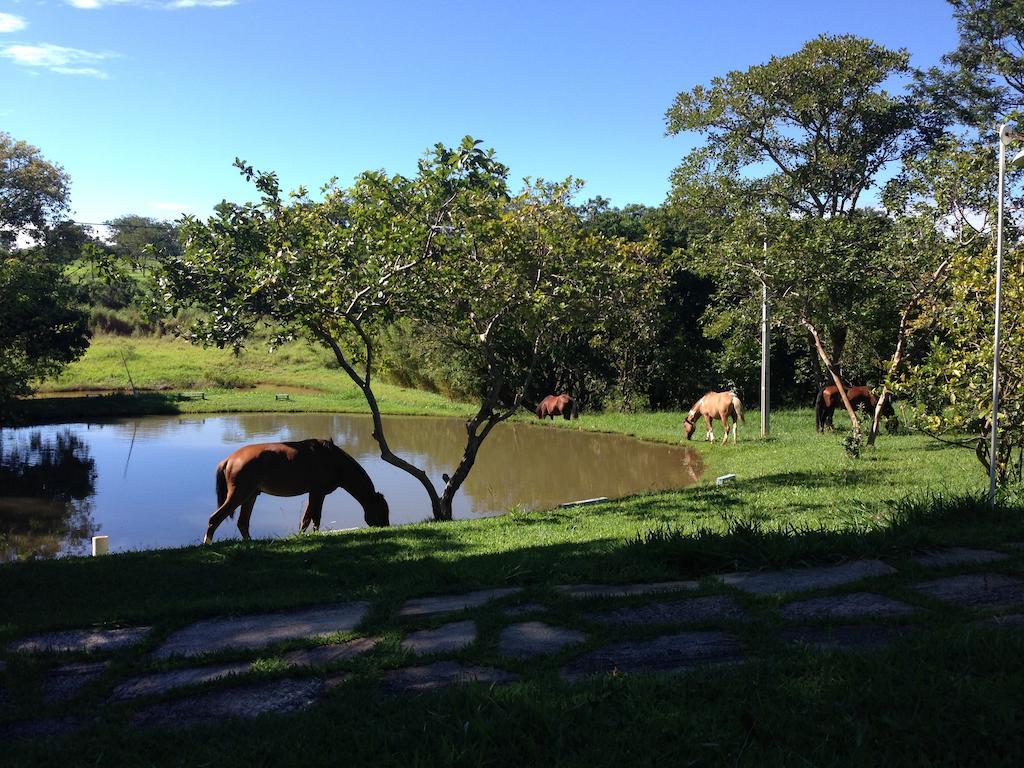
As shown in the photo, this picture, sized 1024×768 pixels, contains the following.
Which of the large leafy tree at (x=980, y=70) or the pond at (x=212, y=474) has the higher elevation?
→ the large leafy tree at (x=980, y=70)

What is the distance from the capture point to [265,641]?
4711 mm

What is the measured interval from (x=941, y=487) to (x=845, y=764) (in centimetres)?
924

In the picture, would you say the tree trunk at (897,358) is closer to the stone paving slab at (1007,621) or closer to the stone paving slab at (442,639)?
the stone paving slab at (1007,621)

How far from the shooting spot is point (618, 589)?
5312mm

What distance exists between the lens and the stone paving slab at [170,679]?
401cm

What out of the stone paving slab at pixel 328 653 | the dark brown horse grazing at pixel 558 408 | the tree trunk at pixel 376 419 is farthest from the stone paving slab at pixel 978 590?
the dark brown horse grazing at pixel 558 408

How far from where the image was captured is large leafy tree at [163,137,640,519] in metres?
10.3

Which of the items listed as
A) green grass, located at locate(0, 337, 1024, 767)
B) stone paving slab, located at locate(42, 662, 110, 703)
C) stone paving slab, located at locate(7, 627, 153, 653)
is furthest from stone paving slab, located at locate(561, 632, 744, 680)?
stone paving slab, located at locate(7, 627, 153, 653)

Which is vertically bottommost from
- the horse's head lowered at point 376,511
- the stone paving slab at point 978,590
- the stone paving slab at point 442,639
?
the horse's head lowered at point 376,511

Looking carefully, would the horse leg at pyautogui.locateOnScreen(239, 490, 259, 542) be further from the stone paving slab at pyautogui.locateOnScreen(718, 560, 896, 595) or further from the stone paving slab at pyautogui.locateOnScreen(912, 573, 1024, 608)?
the stone paving slab at pyautogui.locateOnScreen(912, 573, 1024, 608)

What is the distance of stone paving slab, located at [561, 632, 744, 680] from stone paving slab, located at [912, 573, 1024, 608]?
1424 mm

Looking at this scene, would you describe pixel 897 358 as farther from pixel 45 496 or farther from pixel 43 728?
pixel 45 496

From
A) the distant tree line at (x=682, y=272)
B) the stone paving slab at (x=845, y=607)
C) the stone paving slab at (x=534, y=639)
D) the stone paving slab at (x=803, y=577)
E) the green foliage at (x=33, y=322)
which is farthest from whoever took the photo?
the green foliage at (x=33, y=322)

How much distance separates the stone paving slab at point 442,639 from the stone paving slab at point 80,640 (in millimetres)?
1757
